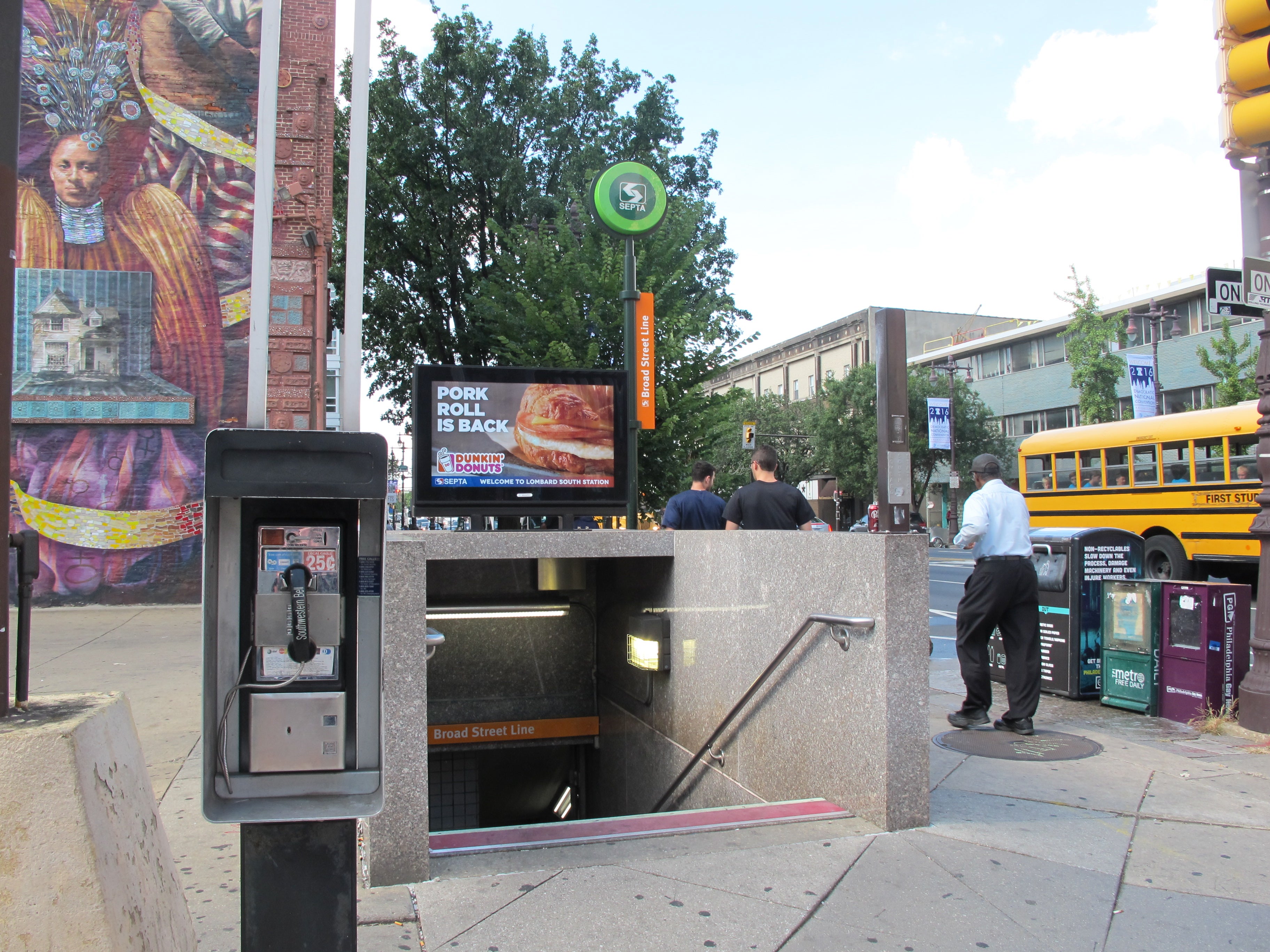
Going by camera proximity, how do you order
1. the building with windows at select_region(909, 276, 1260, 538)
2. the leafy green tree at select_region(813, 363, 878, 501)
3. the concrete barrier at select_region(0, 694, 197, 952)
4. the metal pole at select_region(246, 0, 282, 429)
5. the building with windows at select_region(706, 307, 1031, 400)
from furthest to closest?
1. the building with windows at select_region(706, 307, 1031, 400)
2. the leafy green tree at select_region(813, 363, 878, 501)
3. the building with windows at select_region(909, 276, 1260, 538)
4. the metal pole at select_region(246, 0, 282, 429)
5. the concrete barrier at select_region(0, 694, 197, 952)

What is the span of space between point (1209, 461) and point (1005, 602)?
12.3 m

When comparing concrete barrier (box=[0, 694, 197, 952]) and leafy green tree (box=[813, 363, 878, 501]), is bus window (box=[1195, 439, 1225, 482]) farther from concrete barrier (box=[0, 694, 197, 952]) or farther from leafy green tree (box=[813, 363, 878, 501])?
leafy green tree (box=[813, 363, 878, 501])

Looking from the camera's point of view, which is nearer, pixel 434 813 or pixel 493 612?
pixel 493 612

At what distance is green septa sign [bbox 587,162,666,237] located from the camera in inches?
383

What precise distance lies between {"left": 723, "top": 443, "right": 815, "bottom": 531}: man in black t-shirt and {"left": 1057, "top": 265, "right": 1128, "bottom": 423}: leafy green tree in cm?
3101

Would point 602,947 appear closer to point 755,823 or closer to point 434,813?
point 755,823

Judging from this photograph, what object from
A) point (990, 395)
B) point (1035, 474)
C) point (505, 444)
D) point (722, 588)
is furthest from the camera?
point (990, 395)

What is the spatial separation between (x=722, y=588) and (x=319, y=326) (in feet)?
39.9

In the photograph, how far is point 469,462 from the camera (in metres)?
7.48

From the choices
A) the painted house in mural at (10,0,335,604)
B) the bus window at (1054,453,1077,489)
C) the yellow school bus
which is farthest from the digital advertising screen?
the bus window at (1054,453,1077,489)

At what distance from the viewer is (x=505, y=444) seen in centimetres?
759

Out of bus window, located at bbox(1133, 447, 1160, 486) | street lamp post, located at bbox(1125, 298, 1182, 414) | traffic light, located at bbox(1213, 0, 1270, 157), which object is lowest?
bus window, located at bbox(1133, 447, 1160, 486)

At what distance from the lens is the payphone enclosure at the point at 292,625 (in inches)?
104

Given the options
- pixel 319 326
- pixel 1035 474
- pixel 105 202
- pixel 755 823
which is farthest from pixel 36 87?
pixel 1035 474
